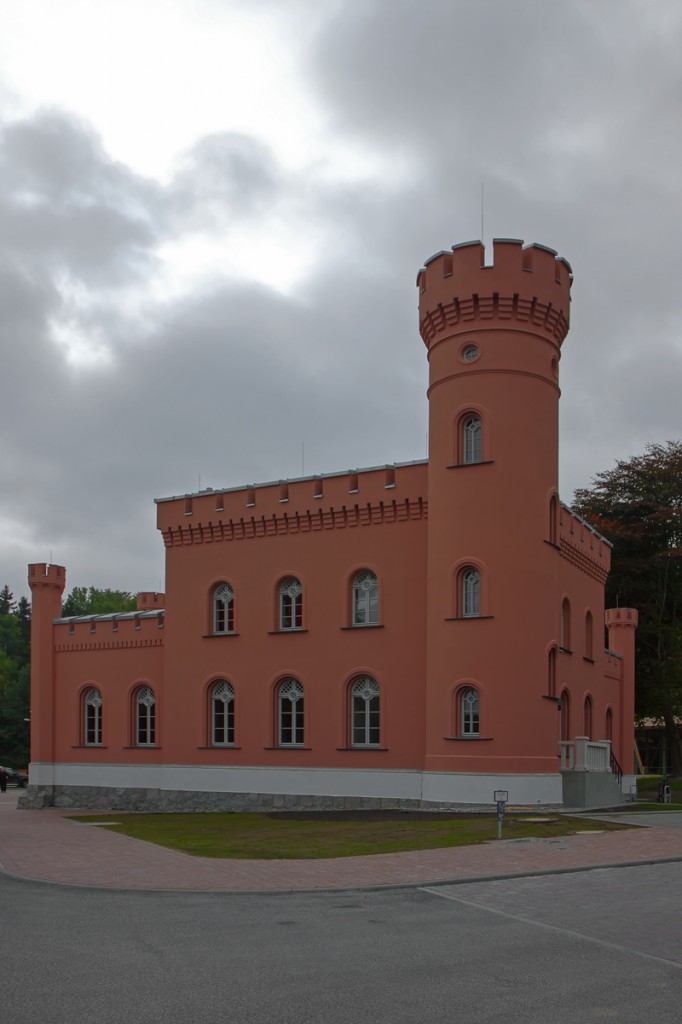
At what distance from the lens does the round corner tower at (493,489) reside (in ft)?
92.5

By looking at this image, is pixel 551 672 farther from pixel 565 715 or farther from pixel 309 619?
pixel 309 619

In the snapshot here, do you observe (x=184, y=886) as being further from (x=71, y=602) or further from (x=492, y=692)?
(x=71, y=602)

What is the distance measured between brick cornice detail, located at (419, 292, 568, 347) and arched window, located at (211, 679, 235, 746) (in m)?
13.2

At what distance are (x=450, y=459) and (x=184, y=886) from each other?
16552mm

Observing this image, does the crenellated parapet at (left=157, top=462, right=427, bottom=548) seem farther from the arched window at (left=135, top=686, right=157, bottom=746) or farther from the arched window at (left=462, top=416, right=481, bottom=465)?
the arched window at (left=135, top=686, right=157, bottom=746)

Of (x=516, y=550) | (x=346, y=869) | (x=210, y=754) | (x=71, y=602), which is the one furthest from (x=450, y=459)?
(x=71, y=602)

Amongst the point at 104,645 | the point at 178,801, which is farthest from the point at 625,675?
the point at 104,645

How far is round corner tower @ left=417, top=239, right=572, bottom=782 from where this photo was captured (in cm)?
2819

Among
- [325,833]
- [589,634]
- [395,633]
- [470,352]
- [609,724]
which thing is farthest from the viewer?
[609,724]

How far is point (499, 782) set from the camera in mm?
27484

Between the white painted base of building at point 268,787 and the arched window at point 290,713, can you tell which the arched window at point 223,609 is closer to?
the arched window at point 290,713

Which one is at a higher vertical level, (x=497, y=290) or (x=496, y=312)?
(x=497, y=290)

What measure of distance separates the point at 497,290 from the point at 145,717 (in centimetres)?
1840

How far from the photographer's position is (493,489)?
28.9 m
